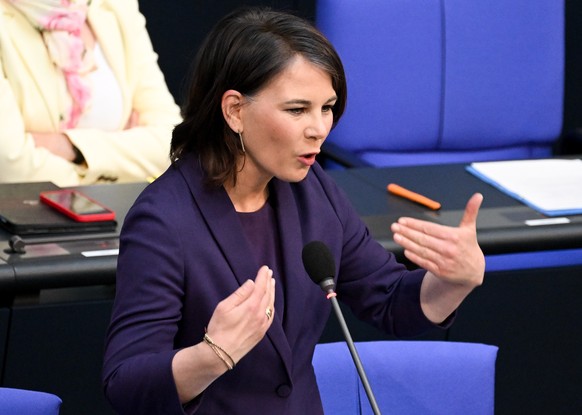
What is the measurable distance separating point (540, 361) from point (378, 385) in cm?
94

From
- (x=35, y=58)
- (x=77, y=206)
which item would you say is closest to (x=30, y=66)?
(x=35, y=58)

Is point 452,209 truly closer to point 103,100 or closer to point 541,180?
point 541,180

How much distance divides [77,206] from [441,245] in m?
1.00

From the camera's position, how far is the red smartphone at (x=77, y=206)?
247cm

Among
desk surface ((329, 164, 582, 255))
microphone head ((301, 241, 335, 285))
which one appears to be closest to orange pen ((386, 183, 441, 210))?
desk surface ((329, 164, 582, 255))

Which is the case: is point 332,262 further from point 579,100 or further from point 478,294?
point 579,100

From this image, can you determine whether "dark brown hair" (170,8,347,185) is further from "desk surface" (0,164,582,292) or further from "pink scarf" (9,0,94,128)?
"pink scarf" (9,0,94,128)

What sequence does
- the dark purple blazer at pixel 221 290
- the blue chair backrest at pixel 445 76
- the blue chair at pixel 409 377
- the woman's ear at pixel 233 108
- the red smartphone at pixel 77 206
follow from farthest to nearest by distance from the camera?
1. the blue chair backrest at pixel 445 76
2. the red smartphone at pixel 77 206
3. the blue chair at pixel 409 377
4. the woman's ear at pixel 233 108
5. the dark purple blazer at pixel 221 290

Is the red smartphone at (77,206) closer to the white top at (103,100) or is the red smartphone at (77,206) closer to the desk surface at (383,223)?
the desk surface at (383,223)

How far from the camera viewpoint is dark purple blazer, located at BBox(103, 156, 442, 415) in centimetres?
166

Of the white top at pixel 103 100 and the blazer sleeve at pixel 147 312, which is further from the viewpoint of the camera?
the white top at pixel 103 100

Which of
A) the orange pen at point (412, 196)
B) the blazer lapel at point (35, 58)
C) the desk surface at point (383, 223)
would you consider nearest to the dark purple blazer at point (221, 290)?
the desk surface at point (383, 223)

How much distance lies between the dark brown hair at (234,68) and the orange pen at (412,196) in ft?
2.98

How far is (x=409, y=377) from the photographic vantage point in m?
1.93
